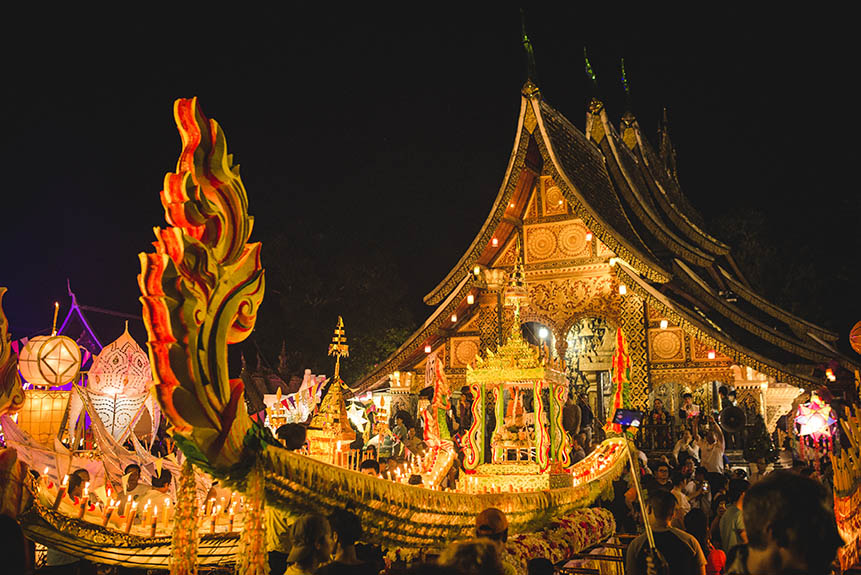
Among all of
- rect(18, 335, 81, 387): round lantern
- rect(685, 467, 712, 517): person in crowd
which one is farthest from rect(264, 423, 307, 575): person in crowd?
rect(18, 335, 81, 387): round lantern

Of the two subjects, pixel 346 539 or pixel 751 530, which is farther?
pixel 346 539

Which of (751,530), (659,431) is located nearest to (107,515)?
(751,530)

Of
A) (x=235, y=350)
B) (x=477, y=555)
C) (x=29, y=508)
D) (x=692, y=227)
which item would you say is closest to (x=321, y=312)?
(x=235, y=350)

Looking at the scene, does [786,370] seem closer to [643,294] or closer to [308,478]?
[643,294]

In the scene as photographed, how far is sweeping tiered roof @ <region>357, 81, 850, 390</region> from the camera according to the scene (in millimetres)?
12055

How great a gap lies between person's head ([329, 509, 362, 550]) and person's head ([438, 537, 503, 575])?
1216 millimetres

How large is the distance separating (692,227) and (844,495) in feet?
40.8

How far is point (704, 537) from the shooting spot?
5.16 metres

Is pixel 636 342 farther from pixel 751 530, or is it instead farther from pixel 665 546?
pixel 751 530

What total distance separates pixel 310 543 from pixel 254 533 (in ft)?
1.61

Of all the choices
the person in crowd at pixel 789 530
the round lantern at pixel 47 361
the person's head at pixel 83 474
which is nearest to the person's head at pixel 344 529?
the person in crowd at pixel 789 530

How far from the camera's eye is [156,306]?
10.2 feet

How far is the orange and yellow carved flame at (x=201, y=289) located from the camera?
3.10 metres

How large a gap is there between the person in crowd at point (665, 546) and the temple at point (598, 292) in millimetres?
8491
